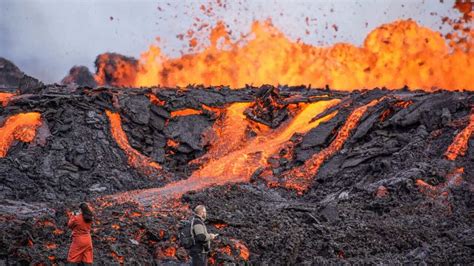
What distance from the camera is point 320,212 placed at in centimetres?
1641


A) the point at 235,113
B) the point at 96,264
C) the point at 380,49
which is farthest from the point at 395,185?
the point at 380,49

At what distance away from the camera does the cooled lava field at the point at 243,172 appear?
13773mm

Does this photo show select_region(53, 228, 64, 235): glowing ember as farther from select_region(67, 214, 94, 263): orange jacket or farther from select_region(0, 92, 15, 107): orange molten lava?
select_region(0, 92, 15, 107): orange molten lava

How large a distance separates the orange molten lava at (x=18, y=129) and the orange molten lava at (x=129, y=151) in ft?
10.9

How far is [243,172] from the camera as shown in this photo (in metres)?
23.1

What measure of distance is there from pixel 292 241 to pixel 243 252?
4.43ft

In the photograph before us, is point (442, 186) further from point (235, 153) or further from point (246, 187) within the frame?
point (235, 153)

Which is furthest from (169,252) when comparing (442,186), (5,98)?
(5,98)

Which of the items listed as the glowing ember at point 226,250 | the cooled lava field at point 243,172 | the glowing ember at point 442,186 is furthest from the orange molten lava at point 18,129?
the glowing ember at point 442,186

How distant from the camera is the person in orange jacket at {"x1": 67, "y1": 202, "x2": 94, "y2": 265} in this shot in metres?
10.7

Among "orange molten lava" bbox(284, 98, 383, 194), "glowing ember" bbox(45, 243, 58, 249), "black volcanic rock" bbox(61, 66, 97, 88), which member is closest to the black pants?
"glowing ember" bbox(45, 243, 58, 249)

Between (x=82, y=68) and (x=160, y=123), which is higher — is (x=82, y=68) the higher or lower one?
the higher one

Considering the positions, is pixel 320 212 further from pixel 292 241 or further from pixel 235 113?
pixel 235 113

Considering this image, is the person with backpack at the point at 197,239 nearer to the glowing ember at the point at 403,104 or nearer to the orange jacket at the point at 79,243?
the orange jacket at the point at 79,243
